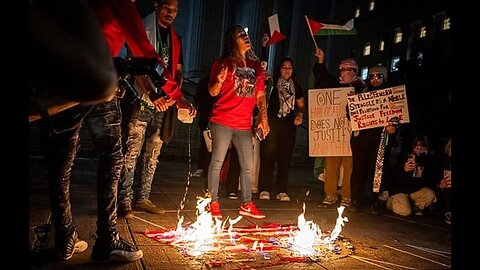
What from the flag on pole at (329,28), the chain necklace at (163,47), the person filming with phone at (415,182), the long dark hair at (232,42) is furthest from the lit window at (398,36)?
the chain necklace at (163,47)

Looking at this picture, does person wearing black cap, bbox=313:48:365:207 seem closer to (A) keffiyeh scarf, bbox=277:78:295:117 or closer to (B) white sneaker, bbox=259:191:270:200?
(A) keffiyeh scarf, bbox=277:78:295:117

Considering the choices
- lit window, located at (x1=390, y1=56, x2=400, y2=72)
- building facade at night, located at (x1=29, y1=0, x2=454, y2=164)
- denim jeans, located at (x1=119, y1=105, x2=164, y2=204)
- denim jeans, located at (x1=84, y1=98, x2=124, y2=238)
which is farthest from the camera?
lit window, located at (x1=390, y1=56, x2=400, y2=72)

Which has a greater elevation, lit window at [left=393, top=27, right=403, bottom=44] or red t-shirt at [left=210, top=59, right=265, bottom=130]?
lit window at [left=393, top=27, right=403, bottom=44]

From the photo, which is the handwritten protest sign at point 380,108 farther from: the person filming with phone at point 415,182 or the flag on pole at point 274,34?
the flag on pole at point 274,34

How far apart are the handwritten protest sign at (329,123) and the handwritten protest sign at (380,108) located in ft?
1.28

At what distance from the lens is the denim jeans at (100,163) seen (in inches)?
123

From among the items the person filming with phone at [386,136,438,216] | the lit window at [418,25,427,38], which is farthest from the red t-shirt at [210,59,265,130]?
the lit window at [418,25,427,38]

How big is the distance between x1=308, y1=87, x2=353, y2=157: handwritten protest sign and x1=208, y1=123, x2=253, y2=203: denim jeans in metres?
1.93

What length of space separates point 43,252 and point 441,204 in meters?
5.69

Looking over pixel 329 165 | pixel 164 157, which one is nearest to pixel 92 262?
pixel 329 165

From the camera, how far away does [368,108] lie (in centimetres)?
608

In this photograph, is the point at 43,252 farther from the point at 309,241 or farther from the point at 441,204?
the point at 441,204

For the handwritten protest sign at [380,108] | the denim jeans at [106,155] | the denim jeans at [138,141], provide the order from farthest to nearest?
the handwritten protest sign at [380,108]
the denim jeans at [138,141]
the denim jeans at [106,155]

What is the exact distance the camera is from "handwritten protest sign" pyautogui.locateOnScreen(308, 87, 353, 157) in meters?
6.53
